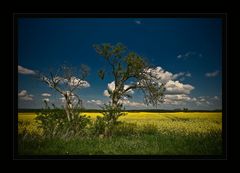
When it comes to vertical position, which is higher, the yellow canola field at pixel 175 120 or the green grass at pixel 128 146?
the yellow canola field at pixel 175 120

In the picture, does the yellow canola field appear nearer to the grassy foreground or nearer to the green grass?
the grassy foreground

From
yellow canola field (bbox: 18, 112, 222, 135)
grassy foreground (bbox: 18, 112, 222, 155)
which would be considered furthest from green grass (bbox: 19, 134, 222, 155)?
yellow canola field (bbox: 18, 112, 222, 135)

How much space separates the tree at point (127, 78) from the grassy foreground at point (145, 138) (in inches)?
8.0

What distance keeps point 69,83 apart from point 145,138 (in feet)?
4.13

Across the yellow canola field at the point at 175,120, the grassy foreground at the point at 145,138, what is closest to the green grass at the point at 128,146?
the grassy foreground at the point at 145,138

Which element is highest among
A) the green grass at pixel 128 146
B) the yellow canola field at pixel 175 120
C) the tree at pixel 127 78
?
the tree at pixel 127 78

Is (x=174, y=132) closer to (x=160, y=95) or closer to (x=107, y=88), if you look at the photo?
(x=160, y=95)

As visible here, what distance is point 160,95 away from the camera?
Answer: 562cm

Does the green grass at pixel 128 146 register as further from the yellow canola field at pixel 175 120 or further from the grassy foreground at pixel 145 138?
the yellow canola field at pixel 175 120

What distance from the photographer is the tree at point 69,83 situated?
5.57m
